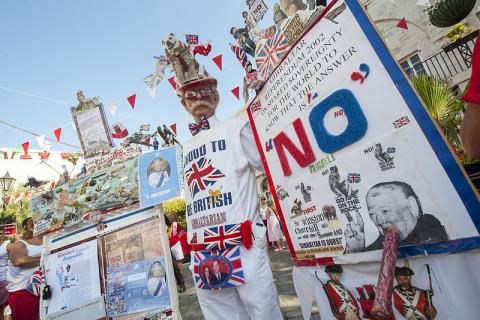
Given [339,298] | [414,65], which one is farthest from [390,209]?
[414,65]

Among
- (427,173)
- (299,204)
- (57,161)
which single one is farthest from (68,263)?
(57,161)

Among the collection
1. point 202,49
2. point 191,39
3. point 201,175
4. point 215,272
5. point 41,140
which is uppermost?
point 41,140

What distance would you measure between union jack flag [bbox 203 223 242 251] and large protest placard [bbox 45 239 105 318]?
4.01ft

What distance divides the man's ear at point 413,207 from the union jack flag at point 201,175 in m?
1.16

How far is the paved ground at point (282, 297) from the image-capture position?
3.20 m

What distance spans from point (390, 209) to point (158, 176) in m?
1.87

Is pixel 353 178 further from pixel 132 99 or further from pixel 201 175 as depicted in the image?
pixel 132 99

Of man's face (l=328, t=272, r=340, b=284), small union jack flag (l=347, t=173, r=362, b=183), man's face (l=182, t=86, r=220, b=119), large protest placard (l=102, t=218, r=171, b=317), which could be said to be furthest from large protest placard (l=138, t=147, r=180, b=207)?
small union jack flag (l=347, t=173, r=362, b=183)

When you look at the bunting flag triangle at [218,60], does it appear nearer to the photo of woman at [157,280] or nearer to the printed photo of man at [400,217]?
the photo of woman at [157,280]

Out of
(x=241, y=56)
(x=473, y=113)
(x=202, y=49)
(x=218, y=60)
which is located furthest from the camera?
(x=218, y=60)

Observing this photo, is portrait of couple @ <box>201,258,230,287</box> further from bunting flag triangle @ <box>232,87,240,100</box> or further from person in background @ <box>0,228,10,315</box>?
person in background @ <box>0,228,10,315</box>

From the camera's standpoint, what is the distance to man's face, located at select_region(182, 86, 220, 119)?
2344mm

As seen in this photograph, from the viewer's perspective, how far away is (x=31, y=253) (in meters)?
3.40

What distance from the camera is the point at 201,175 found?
6.58ft
